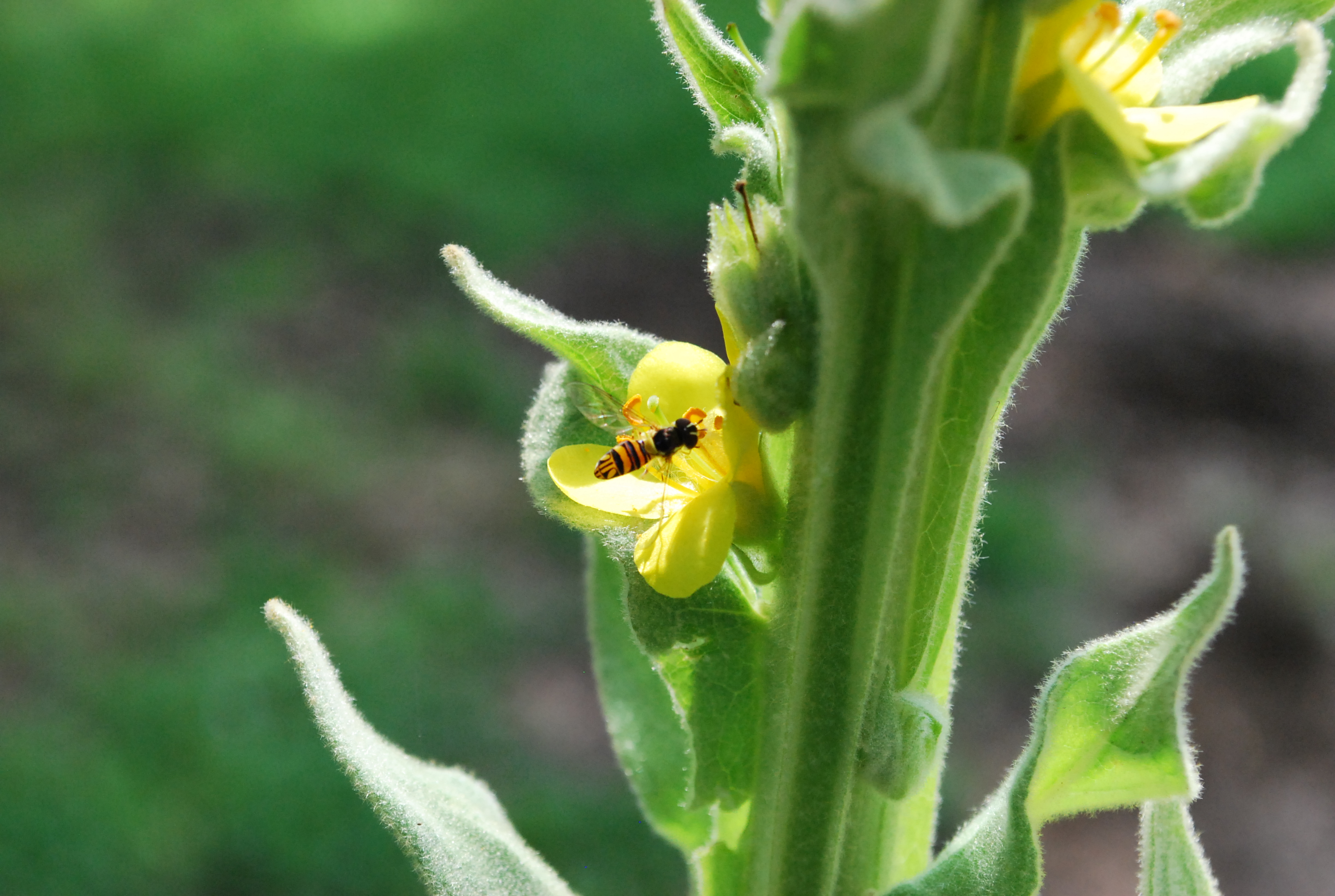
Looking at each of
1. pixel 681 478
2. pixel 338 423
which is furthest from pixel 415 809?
pixel 338 423

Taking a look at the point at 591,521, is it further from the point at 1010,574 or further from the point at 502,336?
the point at 502,336

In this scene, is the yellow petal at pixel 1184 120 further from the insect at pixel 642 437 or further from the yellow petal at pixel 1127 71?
the insect at pixel 642 437

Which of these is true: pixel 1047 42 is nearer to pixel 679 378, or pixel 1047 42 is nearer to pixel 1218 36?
pixel 1218 36

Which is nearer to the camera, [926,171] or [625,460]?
[926,171]

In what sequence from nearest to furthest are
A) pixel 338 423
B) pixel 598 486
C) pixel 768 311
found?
pixel 768 311 < pixel 598 486 < pixel 338 423

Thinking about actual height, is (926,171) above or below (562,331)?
below

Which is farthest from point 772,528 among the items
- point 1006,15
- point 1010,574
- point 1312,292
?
point 1312,292

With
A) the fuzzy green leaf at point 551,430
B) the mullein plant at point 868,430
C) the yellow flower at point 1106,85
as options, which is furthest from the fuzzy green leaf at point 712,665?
the yellow flower at point 1106,85
